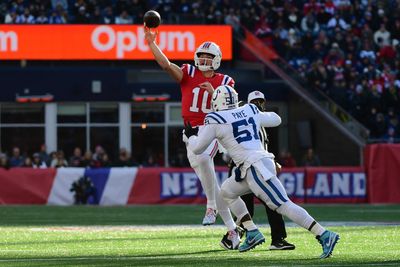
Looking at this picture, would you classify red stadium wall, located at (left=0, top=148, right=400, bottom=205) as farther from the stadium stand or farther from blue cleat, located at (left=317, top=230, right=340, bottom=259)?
blue cleat, located at (left=317, top=230, right=340, bottom=259)

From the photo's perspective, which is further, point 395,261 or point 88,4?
point 88,4

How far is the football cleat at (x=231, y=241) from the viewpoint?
42.6 feet

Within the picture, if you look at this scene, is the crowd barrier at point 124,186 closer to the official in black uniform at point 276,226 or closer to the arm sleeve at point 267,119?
the official in black uniform at point 276,226

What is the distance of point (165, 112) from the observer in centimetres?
3591

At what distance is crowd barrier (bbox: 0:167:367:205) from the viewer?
2688 cm

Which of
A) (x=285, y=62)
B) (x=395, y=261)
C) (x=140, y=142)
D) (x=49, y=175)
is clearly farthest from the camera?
(x=140, y=142)

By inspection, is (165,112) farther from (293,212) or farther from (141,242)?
(293,212)

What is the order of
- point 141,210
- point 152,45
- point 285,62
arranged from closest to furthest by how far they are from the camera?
point 152,45 < point 141,210 < point 285,62

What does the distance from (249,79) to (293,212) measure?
77.8 feet

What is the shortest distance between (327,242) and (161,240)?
11.6 feet

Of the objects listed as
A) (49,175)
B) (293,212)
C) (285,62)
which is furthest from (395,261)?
(285,62)

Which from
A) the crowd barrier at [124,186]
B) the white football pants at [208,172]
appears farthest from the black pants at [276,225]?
the crowd barrier at [124,186]

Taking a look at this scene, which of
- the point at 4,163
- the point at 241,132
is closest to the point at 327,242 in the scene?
the point at 241,132

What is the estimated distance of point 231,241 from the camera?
42.8 ft
